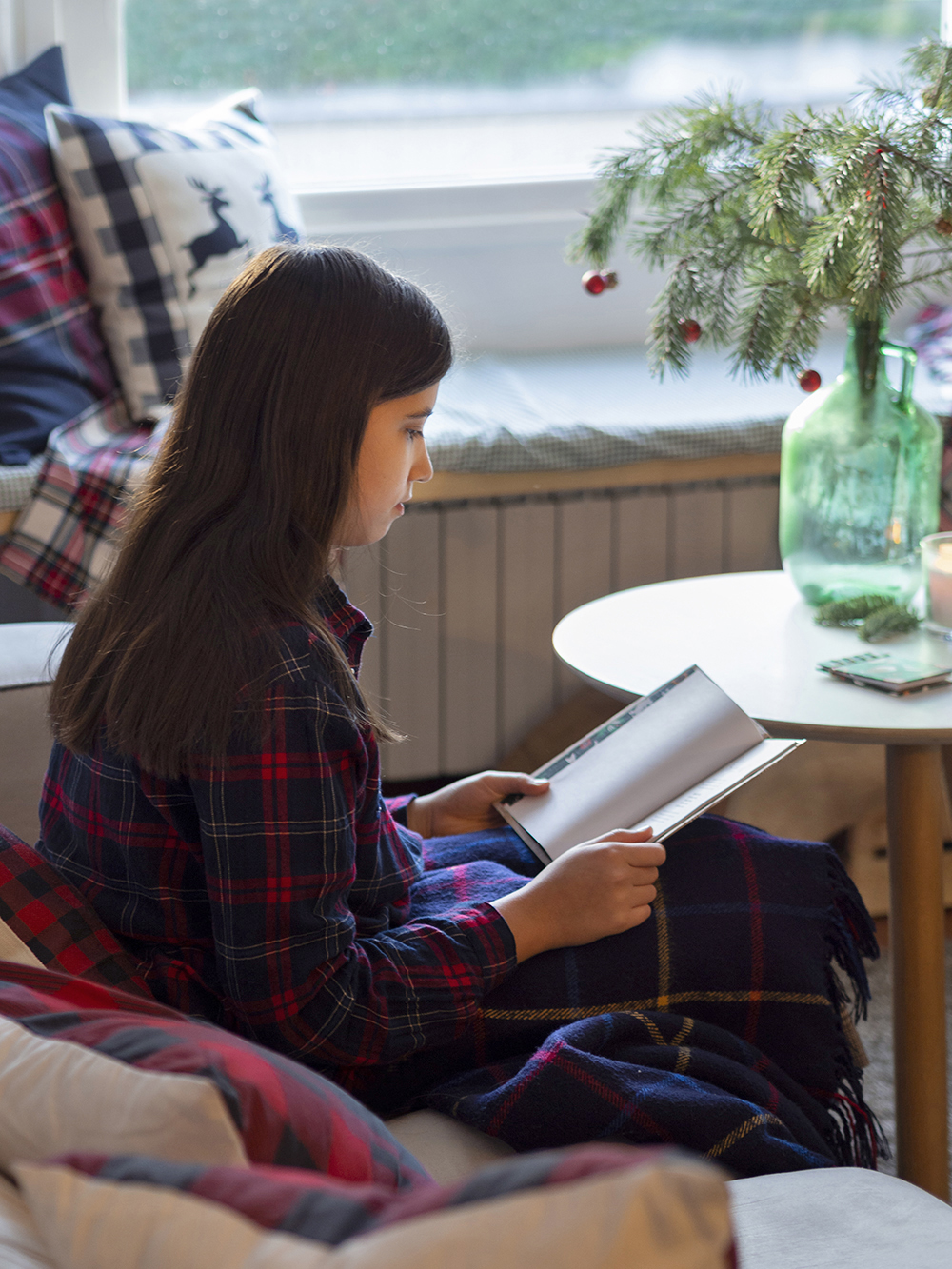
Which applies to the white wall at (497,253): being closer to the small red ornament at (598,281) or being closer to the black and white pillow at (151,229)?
the black and white pillow at (151,229)

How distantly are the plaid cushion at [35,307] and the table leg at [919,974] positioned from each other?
4.11 feet

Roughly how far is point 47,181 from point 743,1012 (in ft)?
5.28

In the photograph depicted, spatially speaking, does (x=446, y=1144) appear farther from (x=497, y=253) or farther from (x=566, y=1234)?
(x=497, y=253)

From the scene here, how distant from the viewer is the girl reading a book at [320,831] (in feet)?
2.66

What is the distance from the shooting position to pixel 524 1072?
0.83 metres

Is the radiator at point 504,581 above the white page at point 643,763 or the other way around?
the other way around

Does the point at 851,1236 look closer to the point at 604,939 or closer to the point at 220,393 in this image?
the point at 604,939

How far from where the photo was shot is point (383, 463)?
0.92m

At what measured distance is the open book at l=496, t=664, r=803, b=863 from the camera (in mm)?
1031

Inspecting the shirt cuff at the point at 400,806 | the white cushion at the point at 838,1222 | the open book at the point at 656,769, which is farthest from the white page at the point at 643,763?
the white cushion at the point at 838,1222

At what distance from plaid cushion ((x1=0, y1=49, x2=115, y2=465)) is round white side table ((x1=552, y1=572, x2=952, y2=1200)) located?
0.95m

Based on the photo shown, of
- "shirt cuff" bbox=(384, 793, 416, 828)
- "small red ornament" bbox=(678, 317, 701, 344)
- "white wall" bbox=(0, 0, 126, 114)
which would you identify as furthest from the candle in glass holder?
"white wall" bbox=(0, 0, 126, 114)

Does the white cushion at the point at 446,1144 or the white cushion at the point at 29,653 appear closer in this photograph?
the white cushion at the point at 446,1144

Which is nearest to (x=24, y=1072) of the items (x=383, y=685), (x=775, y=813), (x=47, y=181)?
(x=775, y=813)
